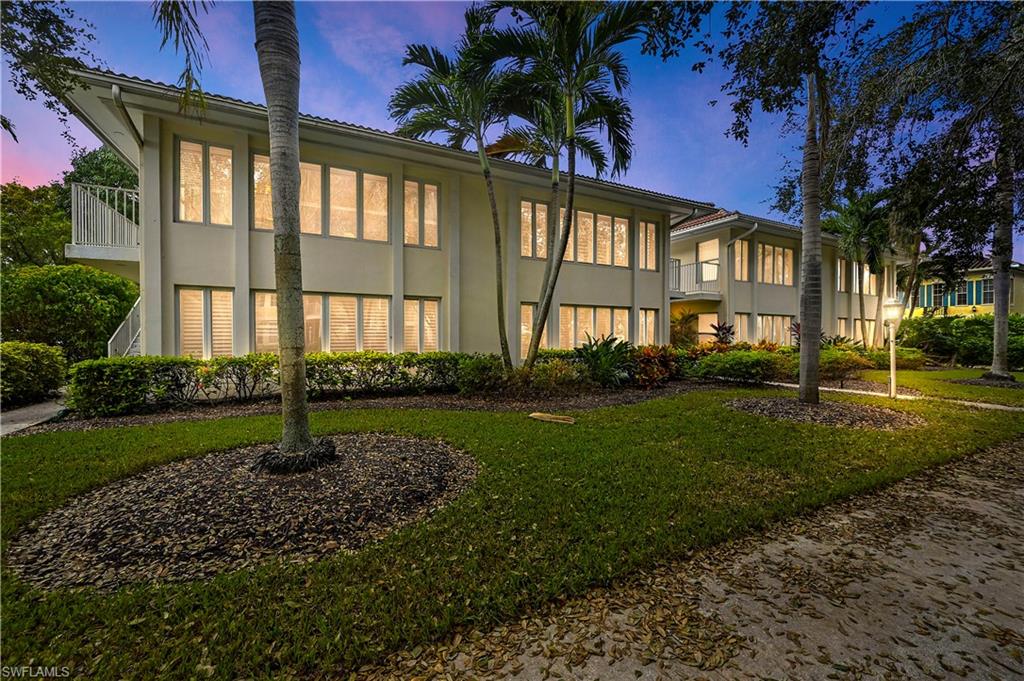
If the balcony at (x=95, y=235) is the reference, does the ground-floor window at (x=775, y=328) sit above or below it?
below

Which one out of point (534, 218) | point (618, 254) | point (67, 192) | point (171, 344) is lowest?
point (171, 344)

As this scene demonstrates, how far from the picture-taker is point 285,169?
404 centimetres

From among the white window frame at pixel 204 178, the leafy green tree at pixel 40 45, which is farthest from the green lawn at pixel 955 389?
the leafy green tree at pixel 40 45

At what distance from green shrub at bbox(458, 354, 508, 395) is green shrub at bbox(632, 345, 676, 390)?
3.84 meters

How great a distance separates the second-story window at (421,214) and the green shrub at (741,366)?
8.84 m

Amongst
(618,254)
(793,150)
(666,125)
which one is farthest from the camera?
(666,125)

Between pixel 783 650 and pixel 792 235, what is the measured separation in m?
20.6

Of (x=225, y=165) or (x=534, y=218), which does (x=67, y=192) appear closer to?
(x=225, y=165)

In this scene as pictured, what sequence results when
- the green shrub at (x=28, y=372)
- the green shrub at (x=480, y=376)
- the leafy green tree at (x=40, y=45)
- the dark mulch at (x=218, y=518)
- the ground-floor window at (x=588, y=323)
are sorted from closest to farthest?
the dark mulch at (x=218, y=518), the leafy green tree at (x=40, y=45), the green shrub at (x=28, y=372), the green shrub at (x=480, y=376), the ground-floor window at (x=588, y=323)

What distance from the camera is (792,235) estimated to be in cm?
1830

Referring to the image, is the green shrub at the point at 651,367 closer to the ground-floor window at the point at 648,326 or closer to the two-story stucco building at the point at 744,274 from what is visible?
the ground-floor window at the point at 648,326

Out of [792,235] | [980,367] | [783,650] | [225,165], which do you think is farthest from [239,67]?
[980,367]

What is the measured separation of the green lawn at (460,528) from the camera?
208 centimetres

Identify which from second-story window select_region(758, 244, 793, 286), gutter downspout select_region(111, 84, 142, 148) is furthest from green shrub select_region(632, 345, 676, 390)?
gutter downspout select_region(111, 84, 142, 148)
